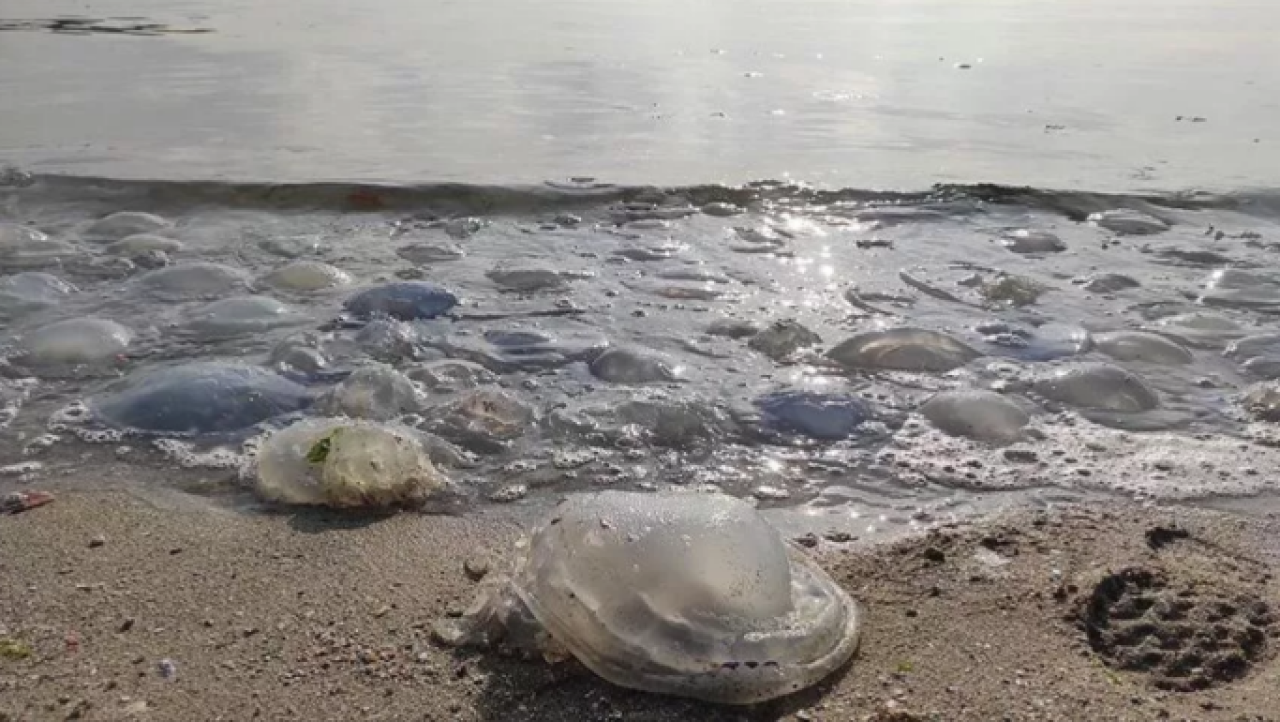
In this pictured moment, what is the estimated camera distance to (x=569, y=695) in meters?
1.81

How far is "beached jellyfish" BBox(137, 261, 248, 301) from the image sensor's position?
13.3 ft

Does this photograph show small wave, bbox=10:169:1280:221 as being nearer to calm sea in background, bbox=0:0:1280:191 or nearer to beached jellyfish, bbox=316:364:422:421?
calm sea in background, bbox=0:0:1280:191

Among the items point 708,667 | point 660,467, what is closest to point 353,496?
point 660,467

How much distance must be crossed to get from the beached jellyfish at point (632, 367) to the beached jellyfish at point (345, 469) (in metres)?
0.86

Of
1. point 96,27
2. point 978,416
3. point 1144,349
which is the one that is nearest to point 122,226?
point 978,416

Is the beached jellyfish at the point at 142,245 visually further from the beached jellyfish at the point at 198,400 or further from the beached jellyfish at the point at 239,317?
the beached jellyfish at the point at 198,400

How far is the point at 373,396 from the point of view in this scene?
10.2ft

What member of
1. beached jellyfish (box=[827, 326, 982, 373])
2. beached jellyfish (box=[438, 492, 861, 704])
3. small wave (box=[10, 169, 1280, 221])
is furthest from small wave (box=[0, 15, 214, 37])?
beached jellyfish (box=[438, 492, 861, 704])

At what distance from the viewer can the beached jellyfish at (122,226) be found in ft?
16.2

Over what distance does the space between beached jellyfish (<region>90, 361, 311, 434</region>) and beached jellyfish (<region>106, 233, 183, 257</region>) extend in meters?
1.61

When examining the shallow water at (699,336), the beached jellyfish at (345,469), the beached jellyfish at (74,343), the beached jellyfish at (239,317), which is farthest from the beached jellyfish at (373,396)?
the beached jellyfish at (74,343)

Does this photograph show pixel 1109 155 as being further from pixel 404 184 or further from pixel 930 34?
pixel 930 34

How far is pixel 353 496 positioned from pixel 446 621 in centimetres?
56

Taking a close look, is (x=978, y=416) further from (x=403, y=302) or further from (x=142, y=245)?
(x=142, y=245)
